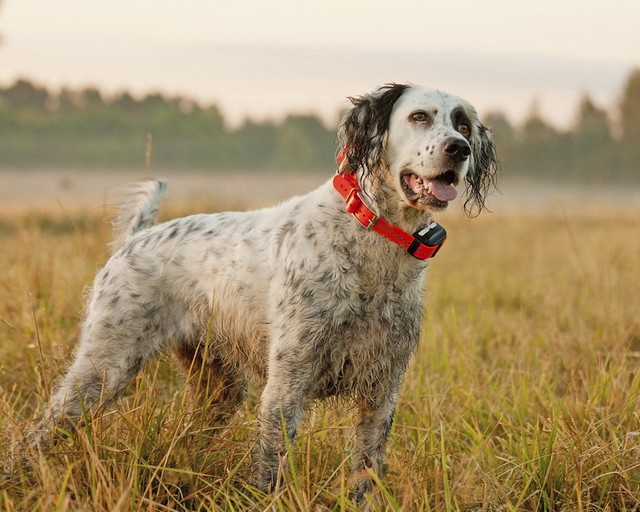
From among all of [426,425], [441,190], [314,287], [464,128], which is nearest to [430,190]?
[441,190]

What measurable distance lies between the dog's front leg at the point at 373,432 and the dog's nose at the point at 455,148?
1044 mm

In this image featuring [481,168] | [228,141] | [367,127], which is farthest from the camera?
[228,141]

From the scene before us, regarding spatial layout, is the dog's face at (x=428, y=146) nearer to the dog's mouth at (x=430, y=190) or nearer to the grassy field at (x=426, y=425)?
the dog's mouth at (x=430, y=190)

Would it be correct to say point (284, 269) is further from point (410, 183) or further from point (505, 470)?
point (505, 470)

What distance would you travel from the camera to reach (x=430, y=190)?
2855 millimetres

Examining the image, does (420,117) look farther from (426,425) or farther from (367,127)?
(426,425)

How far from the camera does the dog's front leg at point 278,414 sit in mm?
2953

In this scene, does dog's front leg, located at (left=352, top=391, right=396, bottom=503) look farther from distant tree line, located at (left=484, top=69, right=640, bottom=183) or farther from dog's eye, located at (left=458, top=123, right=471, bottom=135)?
distant tree line, located at (left=484, top=69, right=640, bottom=183)

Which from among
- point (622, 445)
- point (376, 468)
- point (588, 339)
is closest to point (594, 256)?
point (588, 339)

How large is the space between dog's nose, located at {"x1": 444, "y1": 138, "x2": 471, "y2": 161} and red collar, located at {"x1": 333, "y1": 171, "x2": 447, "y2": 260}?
35 cm

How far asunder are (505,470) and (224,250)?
4.99ft

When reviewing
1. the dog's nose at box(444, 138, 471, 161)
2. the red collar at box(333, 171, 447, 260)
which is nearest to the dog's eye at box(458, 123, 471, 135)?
the dog's nose at box(444, 138, 471, 161)

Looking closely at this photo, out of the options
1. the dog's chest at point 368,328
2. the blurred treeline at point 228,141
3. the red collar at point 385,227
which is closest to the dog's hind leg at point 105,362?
the dog's chest at point 368,328

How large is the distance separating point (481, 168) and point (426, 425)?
128 cm
